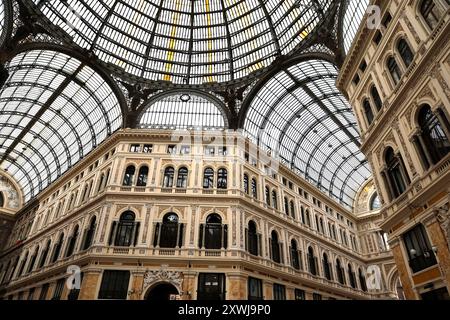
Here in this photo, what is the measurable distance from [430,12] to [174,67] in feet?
94.6

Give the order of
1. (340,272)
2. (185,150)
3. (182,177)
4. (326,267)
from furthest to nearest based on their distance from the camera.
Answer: (340,272), (326,267), (185,150), (182,177)

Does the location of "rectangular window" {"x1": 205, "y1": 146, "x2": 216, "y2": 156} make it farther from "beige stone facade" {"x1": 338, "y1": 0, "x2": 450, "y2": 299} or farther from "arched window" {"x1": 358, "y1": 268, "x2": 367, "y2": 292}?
"arched window" {"x1": 358, "y1": 268, "x2": 367, "y2": 292}

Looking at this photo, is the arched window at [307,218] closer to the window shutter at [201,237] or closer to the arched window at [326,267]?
the arched window at [326,267]

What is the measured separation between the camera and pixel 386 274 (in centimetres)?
4497

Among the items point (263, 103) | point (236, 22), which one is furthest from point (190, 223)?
point (236, 22)

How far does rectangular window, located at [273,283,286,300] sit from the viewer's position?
28.3 m

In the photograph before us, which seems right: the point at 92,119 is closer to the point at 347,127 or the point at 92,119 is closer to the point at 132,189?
the point at 132,189

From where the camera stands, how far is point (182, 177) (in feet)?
103

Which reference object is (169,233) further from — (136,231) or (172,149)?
(172,149)

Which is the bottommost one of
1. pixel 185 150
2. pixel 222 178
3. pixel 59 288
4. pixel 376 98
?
pixel 59 288

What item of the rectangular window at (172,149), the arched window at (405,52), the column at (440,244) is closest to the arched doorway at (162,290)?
the rectangular window at (172,149)

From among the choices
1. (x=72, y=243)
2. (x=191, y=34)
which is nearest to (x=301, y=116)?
(x=191, y=34)

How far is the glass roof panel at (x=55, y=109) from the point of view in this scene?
115 ft
